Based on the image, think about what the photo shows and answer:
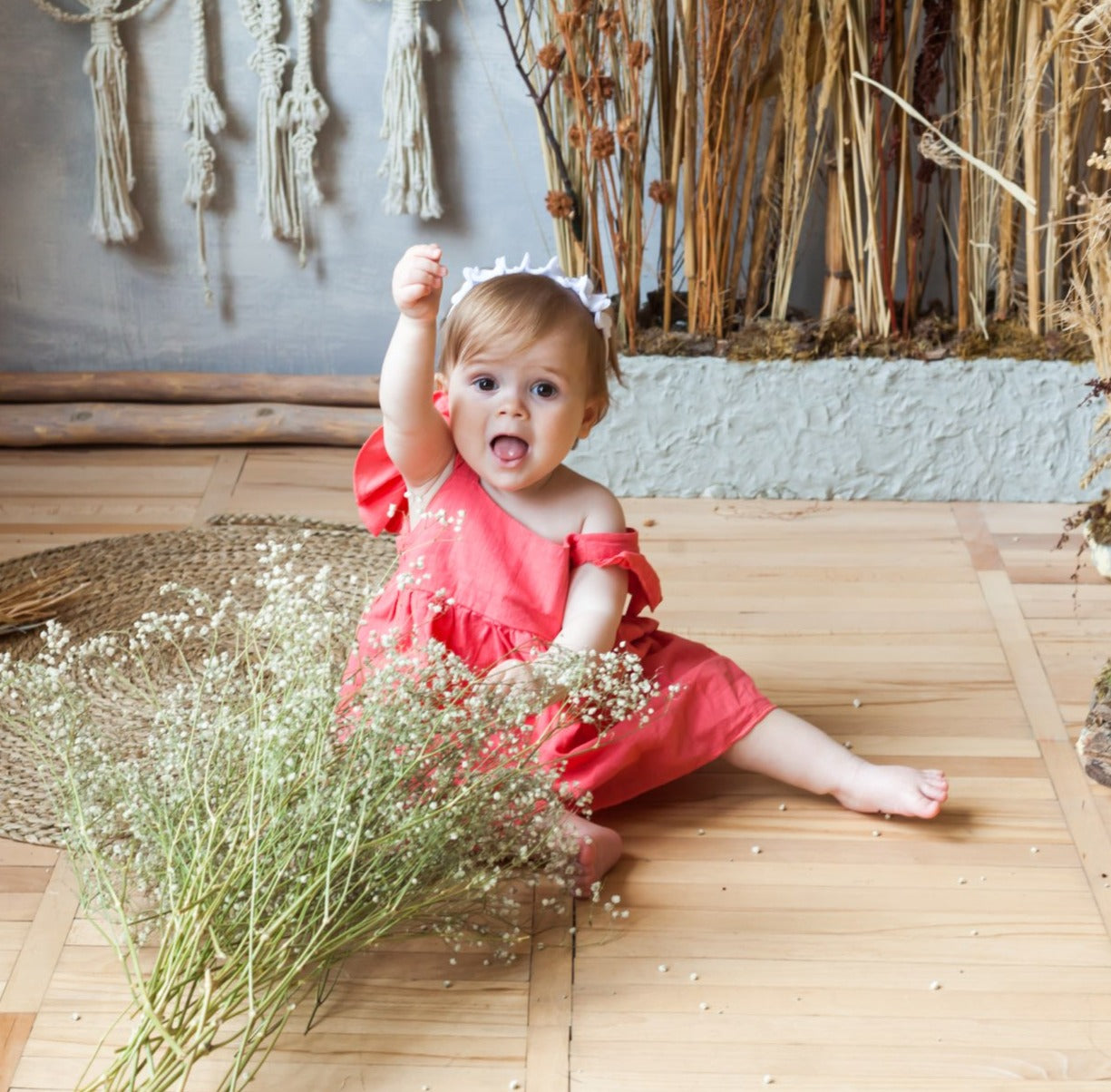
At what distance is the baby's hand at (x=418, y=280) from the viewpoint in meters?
1.47

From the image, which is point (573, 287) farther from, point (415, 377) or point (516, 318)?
point (415, 377)

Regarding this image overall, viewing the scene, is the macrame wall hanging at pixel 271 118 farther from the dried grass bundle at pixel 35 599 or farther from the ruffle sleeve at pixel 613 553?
the ruffle sleeve at pixel 613 553

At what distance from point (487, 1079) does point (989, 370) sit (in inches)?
57.9

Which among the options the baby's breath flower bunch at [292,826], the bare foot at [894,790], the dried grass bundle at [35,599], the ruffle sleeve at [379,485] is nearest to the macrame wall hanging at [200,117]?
the dried grass bundle at [35,599]

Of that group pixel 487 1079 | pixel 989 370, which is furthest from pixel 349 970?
pixel 989 370

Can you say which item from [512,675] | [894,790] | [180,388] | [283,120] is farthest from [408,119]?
[894,790]

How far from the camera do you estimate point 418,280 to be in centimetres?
148

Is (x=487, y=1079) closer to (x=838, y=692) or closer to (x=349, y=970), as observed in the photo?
(x=349, y=970)

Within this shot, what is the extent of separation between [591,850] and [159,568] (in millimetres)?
926

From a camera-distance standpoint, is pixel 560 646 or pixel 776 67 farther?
pixel 776 67

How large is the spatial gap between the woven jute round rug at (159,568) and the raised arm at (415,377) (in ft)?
1.15

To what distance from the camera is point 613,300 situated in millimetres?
2443

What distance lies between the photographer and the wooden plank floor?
1319 millimetres

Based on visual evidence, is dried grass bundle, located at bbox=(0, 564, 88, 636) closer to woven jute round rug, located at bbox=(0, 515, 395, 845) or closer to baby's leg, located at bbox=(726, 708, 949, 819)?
woven jute round rug, located at bbox=(0, 515, 395, 845)
